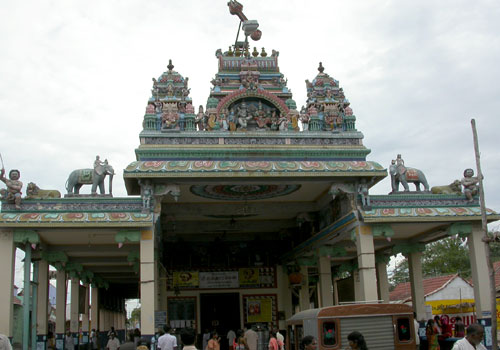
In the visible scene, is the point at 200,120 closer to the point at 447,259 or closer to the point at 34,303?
the point at 34,303

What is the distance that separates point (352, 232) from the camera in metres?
18.6

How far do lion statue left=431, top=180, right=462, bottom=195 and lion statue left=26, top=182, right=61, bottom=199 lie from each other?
12.7 metres

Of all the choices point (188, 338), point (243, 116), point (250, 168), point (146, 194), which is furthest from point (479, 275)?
point (188, 338)

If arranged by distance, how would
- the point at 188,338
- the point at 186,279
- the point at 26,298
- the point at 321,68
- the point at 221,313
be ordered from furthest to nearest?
the point at 186,279, the point at 221,313, the point at 321,68, the point at 26,298, the point at 188,338

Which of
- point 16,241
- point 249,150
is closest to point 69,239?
point 16,241

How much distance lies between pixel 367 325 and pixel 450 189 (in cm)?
823

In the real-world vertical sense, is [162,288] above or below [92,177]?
below

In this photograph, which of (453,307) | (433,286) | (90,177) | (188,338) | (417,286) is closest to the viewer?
(188,338)

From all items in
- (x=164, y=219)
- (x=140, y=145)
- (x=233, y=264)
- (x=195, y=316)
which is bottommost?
(x=195, y=316)

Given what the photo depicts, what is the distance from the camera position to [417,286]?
2317cm

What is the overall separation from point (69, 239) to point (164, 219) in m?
4.48

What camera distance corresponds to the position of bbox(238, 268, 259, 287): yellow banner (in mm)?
28048

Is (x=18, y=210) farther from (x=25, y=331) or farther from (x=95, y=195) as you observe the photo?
(x=25, y=331)

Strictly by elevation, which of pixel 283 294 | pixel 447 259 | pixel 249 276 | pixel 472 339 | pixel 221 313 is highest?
pixel 447 259
